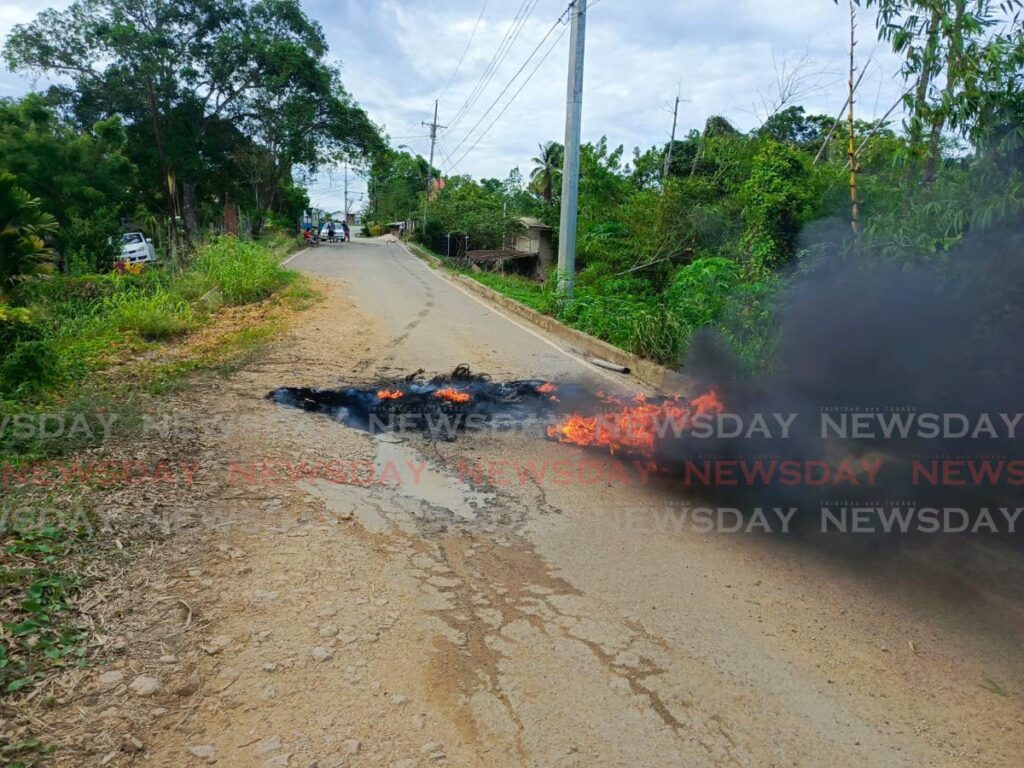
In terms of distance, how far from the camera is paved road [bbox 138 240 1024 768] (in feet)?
7.11

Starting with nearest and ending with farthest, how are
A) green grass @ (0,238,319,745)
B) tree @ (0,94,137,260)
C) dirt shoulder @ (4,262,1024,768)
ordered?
1. dirt shoulder @ (4,262,1024,768)
2. green grass @ (0,238,319,745)
3. tree @ (0,94,137,260)

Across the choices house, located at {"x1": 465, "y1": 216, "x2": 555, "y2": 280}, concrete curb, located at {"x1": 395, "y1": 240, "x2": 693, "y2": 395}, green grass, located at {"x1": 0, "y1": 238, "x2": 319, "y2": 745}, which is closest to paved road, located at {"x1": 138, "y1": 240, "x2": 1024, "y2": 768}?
green grass, located at {"x1": 0, "y1": 238, "x2": 319, "y2": 745}

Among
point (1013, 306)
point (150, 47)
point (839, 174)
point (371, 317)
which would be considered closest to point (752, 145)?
point (839, 174)

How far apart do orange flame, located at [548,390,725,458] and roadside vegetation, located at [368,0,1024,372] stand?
49.3 inches

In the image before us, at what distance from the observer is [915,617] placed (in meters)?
2.96

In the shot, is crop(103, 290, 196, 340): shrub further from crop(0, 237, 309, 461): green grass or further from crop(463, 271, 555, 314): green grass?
crop(463, 271, 555, 314): green grass

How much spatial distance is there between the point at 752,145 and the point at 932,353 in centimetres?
1207

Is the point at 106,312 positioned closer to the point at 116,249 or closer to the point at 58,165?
the point at 116,249

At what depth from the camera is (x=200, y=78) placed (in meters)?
28.2

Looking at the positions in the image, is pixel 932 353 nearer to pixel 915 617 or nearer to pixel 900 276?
pixel 900 276

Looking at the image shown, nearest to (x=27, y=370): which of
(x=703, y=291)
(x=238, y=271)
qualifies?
(x=238, y=271)

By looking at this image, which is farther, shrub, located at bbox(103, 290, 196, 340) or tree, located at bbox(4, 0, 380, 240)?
tree, located at bbox(4, 0, 380, 240)

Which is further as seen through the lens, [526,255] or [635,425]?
[526,255]

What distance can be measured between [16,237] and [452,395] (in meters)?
4.99
